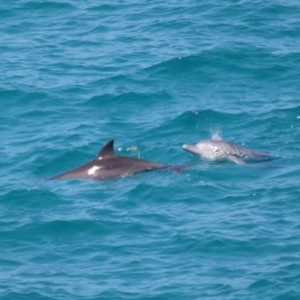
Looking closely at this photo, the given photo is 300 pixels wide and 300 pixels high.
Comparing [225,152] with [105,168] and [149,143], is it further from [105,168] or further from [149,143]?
[105,168]

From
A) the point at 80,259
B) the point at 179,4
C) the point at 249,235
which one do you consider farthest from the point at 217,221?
the point at 179,4

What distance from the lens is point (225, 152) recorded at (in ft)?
72.0

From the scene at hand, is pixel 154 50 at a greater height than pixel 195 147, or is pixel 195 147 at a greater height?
pixel 154 50

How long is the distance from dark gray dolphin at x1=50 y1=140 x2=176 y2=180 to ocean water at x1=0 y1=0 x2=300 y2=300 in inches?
10.7

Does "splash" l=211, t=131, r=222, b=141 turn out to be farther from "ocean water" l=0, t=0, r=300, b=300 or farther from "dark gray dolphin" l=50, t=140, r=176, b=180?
"dark gray dolphin" l=50, t=140, r=176, b=180

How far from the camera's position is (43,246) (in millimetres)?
17656

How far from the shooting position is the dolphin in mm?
21703

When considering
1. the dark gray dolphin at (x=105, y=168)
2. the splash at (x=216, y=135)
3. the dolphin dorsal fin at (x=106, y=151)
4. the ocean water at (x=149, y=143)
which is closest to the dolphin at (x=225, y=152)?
the ocean water at (x=149, y=143)

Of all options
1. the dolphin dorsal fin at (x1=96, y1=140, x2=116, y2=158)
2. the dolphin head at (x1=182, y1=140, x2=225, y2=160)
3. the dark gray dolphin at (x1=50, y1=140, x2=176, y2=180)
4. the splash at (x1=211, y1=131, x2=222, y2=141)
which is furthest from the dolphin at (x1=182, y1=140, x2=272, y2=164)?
the dolphin dorsal fin at (x1=96, y1=140, x2=116, y2=158)

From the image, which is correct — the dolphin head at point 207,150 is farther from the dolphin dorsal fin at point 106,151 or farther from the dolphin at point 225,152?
the dolphin dorsal fin at point 106,151

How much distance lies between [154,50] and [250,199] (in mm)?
12495

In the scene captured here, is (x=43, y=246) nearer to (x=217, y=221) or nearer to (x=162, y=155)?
(x=217, y=221)

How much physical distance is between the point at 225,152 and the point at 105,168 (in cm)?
303

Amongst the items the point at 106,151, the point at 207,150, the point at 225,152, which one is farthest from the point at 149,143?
the point at 106,151
